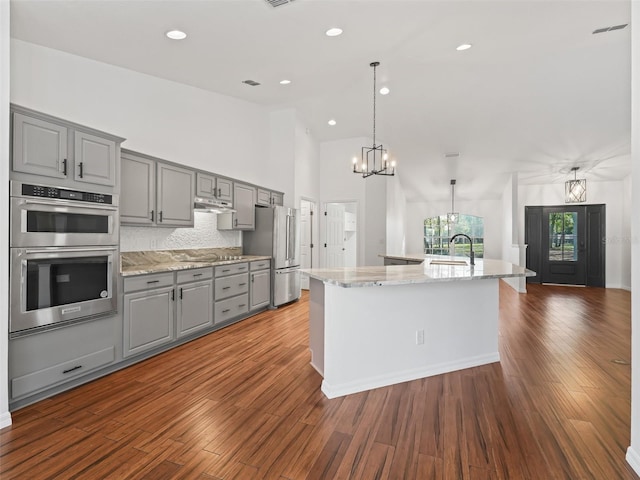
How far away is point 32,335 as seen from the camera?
237 cm

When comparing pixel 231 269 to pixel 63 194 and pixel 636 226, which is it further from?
pixel 636 226

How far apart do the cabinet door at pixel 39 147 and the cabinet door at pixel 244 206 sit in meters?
2.61

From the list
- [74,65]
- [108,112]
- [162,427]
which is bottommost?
[162,427]

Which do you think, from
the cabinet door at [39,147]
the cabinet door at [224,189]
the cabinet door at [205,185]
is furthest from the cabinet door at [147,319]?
the cabinet door at [224,189]

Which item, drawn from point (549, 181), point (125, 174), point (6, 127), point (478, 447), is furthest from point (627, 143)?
point (6, 127)

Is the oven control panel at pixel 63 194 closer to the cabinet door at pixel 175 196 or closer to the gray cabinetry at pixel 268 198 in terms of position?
the cabinet door at pixel 175 196

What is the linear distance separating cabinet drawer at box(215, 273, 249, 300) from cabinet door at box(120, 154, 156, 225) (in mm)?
1111

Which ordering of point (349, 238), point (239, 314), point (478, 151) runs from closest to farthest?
1. point (239, 314)
2. point (478, 151)
3. point (349, 238)

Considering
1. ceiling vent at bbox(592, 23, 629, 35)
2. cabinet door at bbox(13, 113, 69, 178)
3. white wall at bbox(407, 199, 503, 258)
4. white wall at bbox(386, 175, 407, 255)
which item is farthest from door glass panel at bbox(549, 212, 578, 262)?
cabinet door at bbox(13, 113, 69, 178)

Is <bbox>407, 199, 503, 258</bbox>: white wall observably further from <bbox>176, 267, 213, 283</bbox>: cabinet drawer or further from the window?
<bbox>176, 267, 213, 283</bbox>: cabinet drawer

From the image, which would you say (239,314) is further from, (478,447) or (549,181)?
(549,181)

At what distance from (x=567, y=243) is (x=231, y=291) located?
8.73m

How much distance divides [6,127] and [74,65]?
1.64 meters

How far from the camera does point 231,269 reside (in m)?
4.53
